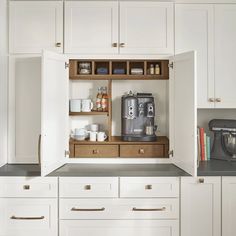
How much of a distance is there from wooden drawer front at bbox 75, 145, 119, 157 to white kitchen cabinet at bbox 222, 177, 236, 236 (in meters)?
0.91

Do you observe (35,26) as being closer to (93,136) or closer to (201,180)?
(93,136)

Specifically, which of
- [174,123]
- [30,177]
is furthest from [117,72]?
[30,177]

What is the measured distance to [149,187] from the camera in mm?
2740

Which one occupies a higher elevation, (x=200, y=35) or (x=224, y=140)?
(x=200, y=35)

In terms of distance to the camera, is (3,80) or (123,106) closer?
(3,80)

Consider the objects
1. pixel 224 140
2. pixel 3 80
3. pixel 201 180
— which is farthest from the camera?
Result: pixel 224 140

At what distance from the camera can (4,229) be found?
276 centimetres

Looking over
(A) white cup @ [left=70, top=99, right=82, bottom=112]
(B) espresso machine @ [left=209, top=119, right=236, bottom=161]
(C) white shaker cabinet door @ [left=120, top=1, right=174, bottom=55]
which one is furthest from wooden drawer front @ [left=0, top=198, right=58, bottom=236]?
(B) espresso machine @ [left=209, top=119, right=236, bottom=161]

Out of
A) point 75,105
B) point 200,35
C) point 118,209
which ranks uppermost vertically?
point 200,35

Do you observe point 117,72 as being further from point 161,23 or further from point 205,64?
point 205,64

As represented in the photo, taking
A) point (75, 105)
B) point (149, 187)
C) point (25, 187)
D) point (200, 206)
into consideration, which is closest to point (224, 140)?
point (200, 206)

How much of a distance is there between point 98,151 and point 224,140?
1112mm

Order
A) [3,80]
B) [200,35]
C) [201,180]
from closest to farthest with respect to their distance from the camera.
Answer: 1. [201,180]
2. [3,80]
3. [200,35]

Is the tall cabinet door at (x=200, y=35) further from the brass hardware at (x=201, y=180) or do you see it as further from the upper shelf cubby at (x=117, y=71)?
the brass hardware at (x=201, y=180)
